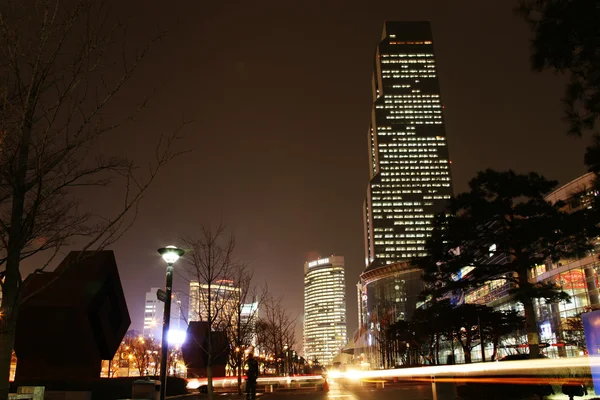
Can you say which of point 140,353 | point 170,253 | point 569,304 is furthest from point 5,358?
point 140,353

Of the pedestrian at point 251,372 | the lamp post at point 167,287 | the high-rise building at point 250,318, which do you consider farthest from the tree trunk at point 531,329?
the lamp post at point 167,287

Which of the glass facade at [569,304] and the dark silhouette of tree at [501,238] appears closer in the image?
the dark silhouette of tree at [501,238]

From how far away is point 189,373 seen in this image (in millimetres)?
43500

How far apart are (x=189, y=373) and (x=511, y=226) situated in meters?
31.0

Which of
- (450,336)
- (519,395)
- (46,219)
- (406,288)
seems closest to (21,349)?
(46,219)

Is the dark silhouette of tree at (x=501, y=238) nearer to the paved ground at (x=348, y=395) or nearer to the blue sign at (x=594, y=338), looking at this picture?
the paved ground at (x=348, y=395)

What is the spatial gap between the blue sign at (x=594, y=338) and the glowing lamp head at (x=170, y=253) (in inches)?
475

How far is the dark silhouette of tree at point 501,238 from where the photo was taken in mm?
23938

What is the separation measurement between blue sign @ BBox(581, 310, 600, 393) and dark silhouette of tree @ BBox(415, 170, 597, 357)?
819 centimetres

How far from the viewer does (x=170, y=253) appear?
12992mm

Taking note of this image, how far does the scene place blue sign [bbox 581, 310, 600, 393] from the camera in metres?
14.0

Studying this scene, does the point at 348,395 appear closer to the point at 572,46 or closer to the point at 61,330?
the point at 61,330

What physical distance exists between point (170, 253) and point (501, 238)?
62.6ft

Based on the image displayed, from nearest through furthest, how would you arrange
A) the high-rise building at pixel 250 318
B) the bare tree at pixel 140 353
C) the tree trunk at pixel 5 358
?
the tree trunk at pixel 5 358 < the high-rise building at pixel 250 318 < the bare tree at pixel 140 353
